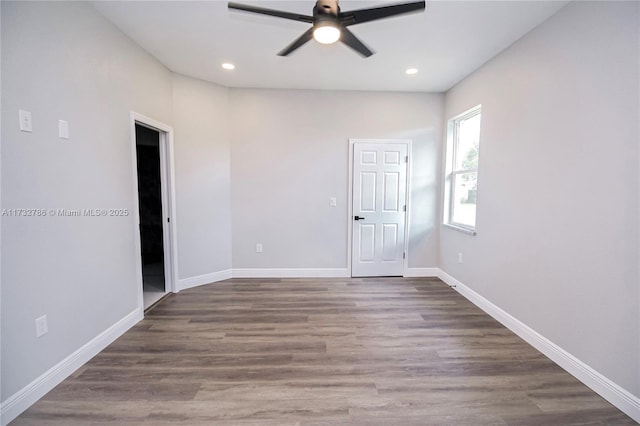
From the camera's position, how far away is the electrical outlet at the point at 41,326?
5.63 ft

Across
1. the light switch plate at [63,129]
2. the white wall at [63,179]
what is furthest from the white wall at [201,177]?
the light switch plate at [63,129]

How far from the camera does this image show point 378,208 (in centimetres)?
402

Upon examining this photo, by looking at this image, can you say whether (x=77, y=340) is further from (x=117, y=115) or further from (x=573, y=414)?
(x=573, y=414)

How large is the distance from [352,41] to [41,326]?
2.78m

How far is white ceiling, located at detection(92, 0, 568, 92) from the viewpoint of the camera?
2.10 metres

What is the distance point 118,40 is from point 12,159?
147cm

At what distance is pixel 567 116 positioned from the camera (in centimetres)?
202

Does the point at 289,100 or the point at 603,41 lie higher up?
the point at 289,100

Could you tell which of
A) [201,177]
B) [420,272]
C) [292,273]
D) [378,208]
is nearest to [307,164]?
[378,208]

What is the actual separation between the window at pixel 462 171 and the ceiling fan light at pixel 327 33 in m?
2.26

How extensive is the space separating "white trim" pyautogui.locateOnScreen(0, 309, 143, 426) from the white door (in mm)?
2875

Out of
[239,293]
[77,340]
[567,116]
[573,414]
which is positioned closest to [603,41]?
[567,116]

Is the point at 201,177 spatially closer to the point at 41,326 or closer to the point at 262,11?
the point at 41,326

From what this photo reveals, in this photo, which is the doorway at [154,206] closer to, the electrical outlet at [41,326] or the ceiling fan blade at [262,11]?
the electrical outlet at [41,326]
